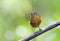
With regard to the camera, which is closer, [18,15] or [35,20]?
[35,20]

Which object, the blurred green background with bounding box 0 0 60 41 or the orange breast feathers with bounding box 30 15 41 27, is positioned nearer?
the orange breast feathers with bounding box 30 15 41 27

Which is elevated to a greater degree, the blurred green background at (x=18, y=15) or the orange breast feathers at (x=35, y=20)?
the orange breast feathers at (x=35, y=20)

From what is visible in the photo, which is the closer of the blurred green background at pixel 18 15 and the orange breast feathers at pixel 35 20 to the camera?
the orange breast feathers at pixel 35 20

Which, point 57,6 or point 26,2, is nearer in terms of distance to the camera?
point 57,6

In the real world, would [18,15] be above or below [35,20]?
below

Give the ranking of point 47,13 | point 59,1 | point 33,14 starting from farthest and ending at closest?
point 47,13 → point 59,1 → point 33,14

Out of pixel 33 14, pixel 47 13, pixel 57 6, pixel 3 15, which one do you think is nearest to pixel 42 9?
pixel 47 13

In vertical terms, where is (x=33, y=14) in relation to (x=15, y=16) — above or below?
above

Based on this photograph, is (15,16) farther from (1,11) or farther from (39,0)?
(39,0)

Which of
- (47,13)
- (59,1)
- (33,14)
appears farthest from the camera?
(47,13)

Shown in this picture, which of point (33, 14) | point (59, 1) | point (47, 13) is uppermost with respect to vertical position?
point (33, 14)

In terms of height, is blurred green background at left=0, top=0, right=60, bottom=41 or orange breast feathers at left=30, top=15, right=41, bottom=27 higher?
orange breast feathers at left=30, top=15, right=41, bottom=27
